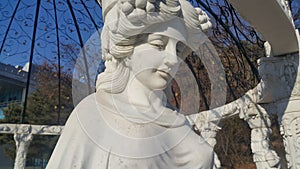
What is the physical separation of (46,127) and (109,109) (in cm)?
306

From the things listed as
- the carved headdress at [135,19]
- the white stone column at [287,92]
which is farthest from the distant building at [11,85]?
the carved headdress at [135,19]

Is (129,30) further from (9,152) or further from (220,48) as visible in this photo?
(9,152)

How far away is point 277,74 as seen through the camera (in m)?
2.44

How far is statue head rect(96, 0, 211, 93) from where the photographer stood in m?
1.07

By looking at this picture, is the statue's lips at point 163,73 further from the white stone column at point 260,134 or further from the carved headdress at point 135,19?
the white stone column at point 260,134

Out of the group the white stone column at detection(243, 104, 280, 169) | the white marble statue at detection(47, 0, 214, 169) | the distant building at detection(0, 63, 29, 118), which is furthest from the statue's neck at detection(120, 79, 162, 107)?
the distant building at detection(0, 63, 29, 118)

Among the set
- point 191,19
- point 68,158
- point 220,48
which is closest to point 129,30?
point 191,19

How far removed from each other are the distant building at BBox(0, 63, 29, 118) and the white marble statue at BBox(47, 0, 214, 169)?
7.26 m

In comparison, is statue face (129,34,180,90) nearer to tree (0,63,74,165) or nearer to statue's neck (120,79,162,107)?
statue's neck (120,79,162,107)

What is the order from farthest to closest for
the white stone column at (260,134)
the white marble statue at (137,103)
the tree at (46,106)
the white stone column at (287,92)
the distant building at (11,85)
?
the distant building at (11,85) < the tree at (46,106) < the white stone column at (260,134) < the white stone column at (287,92) < the white marble statue at (137,103)

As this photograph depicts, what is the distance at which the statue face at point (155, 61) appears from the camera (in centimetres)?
109

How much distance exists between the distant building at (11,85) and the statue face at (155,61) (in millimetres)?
7299

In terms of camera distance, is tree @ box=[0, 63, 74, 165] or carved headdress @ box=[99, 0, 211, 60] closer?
carved headdress @ box=[99, 0, 211, 60]

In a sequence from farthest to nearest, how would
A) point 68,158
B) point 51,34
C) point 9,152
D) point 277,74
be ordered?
point 9,152, point 51,34, point 277,74, point 68,158
